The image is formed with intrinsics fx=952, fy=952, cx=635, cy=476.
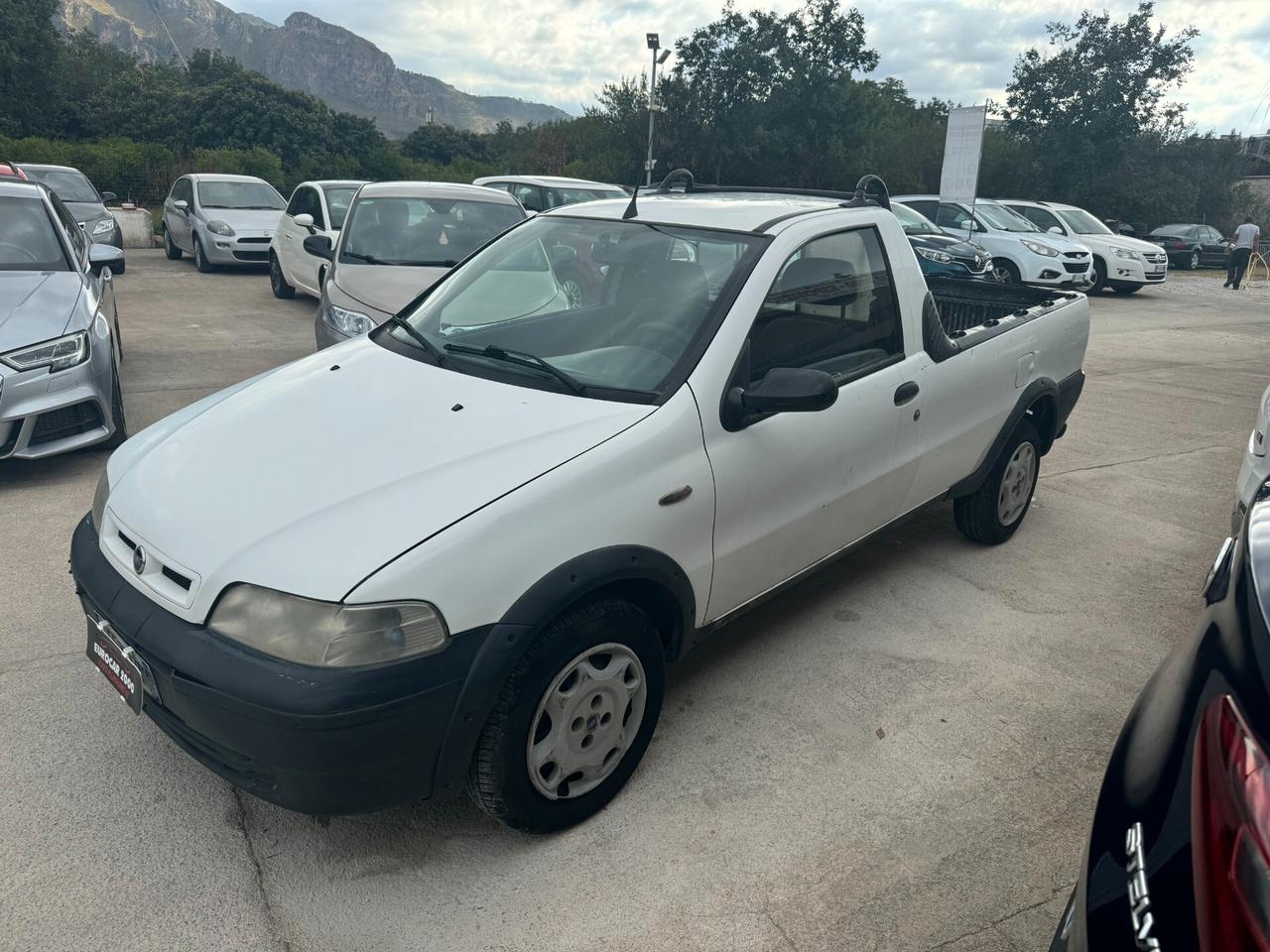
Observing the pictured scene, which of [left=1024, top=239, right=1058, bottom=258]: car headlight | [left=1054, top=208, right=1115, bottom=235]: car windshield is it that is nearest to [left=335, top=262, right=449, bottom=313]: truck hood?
[left=1024, top=239, right=1058, bottom=258]: car headlight

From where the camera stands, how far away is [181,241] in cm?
1548

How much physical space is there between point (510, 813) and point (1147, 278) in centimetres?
1858

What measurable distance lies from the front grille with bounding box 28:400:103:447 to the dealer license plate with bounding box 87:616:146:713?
2.90m

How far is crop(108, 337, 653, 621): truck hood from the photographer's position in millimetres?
2314

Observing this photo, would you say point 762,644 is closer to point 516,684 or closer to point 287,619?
point 516,684

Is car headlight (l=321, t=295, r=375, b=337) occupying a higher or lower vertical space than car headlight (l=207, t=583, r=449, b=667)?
higher

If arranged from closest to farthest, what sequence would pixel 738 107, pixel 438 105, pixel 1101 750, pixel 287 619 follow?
pixel 287 619 → pixel 1101 750 → pixel 738 107 → pixel 438 105

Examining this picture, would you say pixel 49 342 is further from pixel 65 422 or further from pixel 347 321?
pixel 347 321

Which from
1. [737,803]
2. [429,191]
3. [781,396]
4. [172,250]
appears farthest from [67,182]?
[737,803]

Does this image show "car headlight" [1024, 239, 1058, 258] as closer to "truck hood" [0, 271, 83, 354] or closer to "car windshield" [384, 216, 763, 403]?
"car windshield" [384, 216, 763, 403]

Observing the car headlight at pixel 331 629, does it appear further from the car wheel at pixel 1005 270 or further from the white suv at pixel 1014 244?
the car wheel at pixel 1005 270

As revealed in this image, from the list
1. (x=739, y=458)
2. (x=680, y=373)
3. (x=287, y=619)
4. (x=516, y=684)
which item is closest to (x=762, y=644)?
(x=739, y=458)

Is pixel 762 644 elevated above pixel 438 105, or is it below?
below

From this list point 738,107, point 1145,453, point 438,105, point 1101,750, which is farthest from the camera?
point 438,105
